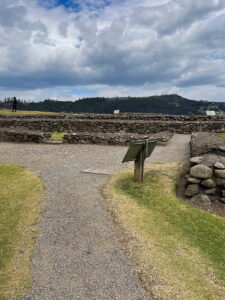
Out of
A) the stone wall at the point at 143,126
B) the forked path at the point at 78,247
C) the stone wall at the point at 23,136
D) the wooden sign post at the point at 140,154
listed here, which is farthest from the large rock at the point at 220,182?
the stone wall at the point at 143,126

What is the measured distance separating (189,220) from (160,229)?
3.08 feet

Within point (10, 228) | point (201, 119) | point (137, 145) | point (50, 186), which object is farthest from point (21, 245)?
point (201, 119)

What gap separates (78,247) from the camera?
4500mm

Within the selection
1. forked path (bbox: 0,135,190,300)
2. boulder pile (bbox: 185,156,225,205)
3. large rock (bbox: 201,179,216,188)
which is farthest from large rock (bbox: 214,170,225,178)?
forked path (bbox: 0,135,190,300)

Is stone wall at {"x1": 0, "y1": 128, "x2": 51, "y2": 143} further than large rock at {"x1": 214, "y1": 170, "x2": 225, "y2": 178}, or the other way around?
stone wall at {"x1": 0, "y1": 128, "x2": 51, "y2": 143}

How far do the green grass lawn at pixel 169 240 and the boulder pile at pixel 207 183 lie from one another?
0.52m

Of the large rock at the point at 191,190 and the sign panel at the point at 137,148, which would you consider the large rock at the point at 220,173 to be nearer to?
the large rock at the point at 191,190

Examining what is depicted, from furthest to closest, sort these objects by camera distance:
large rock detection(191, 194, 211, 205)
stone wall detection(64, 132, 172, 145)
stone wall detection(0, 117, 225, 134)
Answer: stone wall detection(0, 117, 225, 134) → stone wall detection(64, 132, 172, 145) → large rock detection(191, 194, 211, 205)

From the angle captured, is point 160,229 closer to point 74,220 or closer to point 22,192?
point 74,220

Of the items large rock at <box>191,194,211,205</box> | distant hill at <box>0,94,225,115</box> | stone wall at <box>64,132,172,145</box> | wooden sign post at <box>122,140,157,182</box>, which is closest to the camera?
large rock at <box>191,194,211,205</box>

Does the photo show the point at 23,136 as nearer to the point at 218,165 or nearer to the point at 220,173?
the point at 218,165

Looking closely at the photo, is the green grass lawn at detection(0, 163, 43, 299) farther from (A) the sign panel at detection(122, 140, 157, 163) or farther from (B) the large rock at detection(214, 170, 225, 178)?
(B) the large rock at detection(214, 170, 225, 178)

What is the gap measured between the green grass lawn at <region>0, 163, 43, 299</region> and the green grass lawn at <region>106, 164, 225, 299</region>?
163 centimetres

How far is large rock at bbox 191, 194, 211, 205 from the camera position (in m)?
7.00
